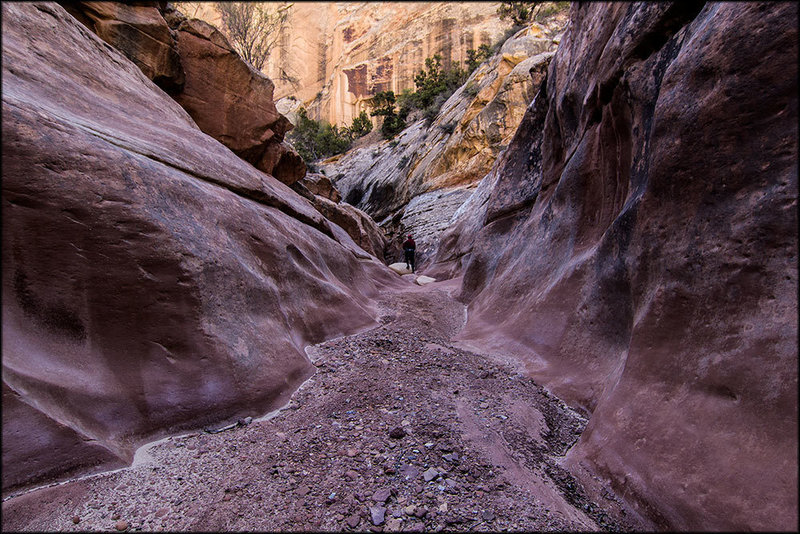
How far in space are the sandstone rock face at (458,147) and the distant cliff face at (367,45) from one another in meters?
20.2

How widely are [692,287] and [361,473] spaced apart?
2320 mm

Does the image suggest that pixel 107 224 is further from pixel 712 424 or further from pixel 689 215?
pixel 689 215

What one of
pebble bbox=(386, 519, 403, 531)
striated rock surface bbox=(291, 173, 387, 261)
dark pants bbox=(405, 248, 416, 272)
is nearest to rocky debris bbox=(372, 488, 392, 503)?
pebble bbox=(386, 519, 403, 531)

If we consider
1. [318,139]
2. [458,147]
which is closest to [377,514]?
[458,147]

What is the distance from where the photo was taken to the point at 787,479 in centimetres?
142

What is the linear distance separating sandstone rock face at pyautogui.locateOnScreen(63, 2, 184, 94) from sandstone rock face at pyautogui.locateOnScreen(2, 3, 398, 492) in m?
2.56

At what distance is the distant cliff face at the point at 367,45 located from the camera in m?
43.6

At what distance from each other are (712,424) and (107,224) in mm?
3875

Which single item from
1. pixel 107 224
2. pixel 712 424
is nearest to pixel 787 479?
pixel 712 424

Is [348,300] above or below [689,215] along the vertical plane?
below

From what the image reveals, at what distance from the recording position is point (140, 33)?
6.50m

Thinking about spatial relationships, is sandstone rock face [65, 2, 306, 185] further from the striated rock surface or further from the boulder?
the boulder

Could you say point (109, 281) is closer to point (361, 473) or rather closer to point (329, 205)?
point (361, 473)

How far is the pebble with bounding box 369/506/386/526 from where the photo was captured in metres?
1.85
